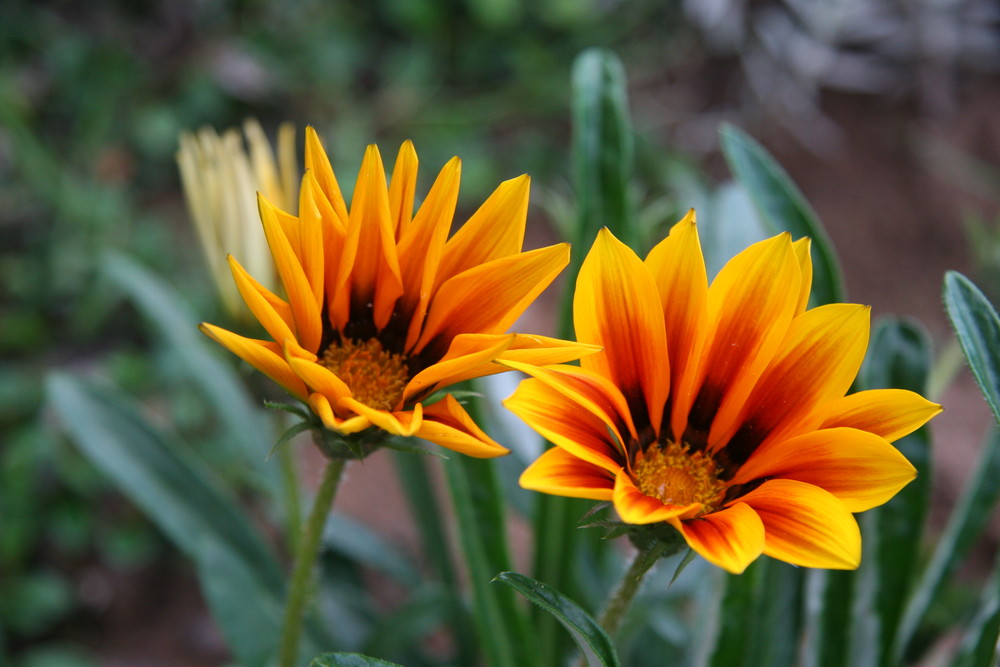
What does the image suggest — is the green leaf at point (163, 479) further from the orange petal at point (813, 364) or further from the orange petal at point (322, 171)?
the orange petal at point (813, 364)

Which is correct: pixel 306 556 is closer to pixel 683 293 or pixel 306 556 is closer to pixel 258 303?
pixel 258 303

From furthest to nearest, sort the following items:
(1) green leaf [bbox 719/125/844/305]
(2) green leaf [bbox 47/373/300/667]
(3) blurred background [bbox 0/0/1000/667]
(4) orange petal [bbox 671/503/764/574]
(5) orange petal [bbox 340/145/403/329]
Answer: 1. (3) blurred background [bbox 0/0/1000/667]
2. (2) green leaf [bbox 47/373/300/667]
3. (1) green leaf [bbox 719/125/844/305]
4. (5) orange petal [bbox 340/145/403/329]
5. (4) orange petal [bbox 671/503/764/574]

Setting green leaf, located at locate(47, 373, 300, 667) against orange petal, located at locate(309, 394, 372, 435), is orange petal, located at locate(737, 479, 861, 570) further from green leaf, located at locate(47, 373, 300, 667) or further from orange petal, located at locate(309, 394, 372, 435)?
green leaf, located at locate(47, 373, 300, 667)

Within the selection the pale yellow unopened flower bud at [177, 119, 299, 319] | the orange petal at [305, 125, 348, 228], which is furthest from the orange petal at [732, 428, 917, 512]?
the pale yellow unopened flower bud at [177, 119, 299, 319]

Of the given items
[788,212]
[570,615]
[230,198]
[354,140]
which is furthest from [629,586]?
[354,140]

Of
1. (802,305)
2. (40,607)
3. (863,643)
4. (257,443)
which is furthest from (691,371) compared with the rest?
(40,607)

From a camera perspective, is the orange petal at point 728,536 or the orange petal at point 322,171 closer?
the orange petal at point 728,536

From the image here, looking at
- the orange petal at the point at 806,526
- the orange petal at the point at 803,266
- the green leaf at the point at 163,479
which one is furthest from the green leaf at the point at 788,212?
the green leaf at the point at 163,479
